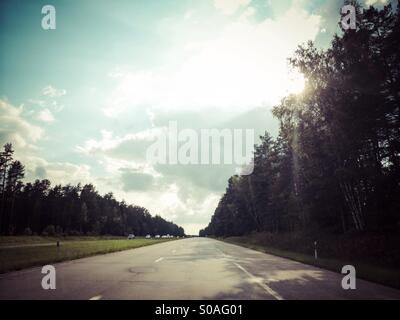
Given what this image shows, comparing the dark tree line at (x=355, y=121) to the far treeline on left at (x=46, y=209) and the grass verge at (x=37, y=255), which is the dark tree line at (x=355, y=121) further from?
the far treeline on left at (x=46, y=209)

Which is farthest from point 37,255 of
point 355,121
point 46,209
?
point 46,209

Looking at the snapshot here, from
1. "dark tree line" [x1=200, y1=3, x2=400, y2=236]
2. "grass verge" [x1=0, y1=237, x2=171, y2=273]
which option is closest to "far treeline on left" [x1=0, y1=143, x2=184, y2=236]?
"grass verge" [x1=0, y1=237, x2=171, y2=273]

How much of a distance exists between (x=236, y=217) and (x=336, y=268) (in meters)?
63.6

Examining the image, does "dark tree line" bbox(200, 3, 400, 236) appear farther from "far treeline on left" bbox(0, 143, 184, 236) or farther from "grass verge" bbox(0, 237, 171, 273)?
"far treeline on left" bbox(0, 143, 184, 236)

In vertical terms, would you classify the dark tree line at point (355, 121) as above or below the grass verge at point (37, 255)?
above

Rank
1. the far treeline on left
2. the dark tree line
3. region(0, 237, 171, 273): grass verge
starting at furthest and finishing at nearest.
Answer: the far treeline on left < the dark tree line < region(0, 237, 171, 273): grass verge

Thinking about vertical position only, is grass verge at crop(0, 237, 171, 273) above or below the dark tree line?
below

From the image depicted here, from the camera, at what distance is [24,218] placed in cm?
9400

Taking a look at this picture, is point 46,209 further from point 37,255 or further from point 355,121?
point 355,121

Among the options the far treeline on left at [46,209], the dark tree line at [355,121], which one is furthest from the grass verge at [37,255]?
the far treeline on left at [46,209]

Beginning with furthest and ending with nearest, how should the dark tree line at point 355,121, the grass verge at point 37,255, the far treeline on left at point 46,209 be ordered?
the far treeline on left at point 46,209, the dark tree line at point 355,121, the grass verge at point 37,255

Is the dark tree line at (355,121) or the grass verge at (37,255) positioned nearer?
the grass verge at (37,255)
